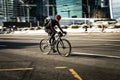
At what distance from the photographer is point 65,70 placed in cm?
902

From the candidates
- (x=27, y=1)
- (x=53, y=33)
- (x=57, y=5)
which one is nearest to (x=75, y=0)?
(x=57, y=5)

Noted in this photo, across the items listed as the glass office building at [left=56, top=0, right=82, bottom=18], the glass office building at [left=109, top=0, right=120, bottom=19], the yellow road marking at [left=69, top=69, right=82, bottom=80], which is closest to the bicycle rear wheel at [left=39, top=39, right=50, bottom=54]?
the yellow road marking at [left=69, top=69, right=82, bottom=80]

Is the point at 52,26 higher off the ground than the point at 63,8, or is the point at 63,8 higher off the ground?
the point at 63,8

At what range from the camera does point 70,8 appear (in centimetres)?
14925

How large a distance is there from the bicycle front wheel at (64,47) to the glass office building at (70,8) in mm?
132331

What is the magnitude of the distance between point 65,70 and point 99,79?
151 centimetres

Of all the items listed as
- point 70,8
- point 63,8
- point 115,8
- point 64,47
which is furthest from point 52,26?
point 63,8

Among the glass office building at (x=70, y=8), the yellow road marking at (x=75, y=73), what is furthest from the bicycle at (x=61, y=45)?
the glass office building at (x=70, y=8)

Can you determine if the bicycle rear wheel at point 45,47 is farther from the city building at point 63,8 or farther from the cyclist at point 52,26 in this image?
the city building at point 63,8

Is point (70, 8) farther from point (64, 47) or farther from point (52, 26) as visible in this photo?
point (64, 47)

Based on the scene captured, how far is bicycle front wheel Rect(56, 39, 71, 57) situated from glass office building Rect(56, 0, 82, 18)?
5210 inches

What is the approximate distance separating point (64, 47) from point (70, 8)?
13751 centimetres

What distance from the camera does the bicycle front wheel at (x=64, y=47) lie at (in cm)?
1259

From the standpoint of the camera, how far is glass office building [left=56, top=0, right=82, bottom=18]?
477 feet
